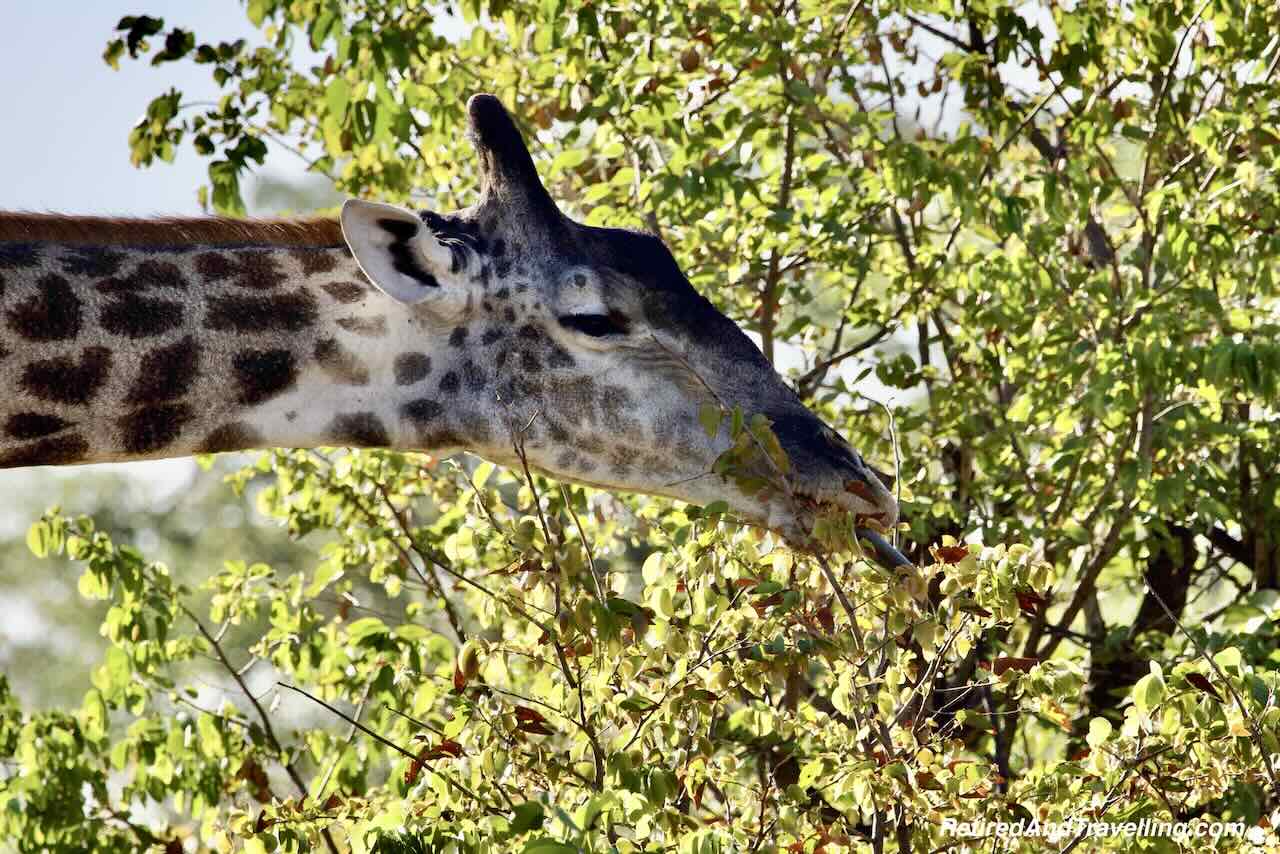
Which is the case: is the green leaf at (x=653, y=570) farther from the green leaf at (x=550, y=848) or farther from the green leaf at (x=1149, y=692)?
the green leaf at (x=1149, y=692)

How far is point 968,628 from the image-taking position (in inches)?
149

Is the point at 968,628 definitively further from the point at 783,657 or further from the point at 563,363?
the point at 563,363

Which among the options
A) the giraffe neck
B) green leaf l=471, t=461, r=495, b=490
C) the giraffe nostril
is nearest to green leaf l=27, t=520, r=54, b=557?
green leaf l=471, t=461, r=495, b=490

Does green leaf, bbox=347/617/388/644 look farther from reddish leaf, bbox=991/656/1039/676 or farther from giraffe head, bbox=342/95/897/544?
reddish leaf, bbox=991/656/1039/676

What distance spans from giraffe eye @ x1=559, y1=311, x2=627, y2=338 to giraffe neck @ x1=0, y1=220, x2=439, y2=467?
378 mm

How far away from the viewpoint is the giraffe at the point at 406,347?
391 cm

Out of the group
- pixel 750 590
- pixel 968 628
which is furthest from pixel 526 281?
pixel 968 628

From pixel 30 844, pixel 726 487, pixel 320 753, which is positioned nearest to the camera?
pixel 726 487

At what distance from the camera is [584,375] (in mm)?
4238

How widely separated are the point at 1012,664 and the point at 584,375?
1306mm

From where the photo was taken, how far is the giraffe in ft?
12.8

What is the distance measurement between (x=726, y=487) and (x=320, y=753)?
2.60 meters

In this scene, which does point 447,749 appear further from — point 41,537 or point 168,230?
point 41,537

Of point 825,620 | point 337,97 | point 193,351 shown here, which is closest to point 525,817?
point 825,620
